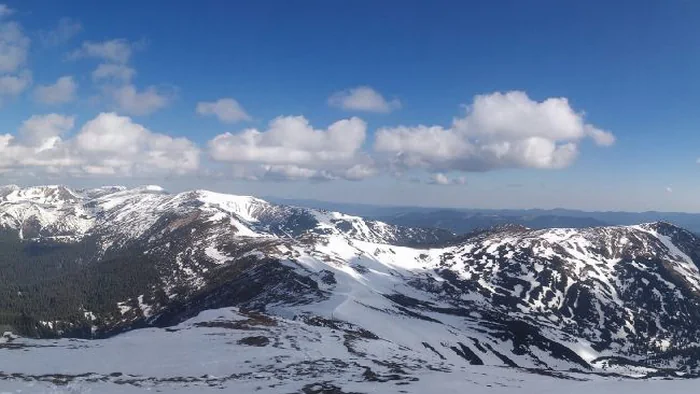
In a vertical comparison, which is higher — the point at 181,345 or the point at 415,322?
the point at 181,345

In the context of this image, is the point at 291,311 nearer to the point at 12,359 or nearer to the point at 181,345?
the point at 181,345

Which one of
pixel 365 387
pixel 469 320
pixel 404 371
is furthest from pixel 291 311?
pixel 365 387

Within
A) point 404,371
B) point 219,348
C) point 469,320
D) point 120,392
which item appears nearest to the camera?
point 120,392

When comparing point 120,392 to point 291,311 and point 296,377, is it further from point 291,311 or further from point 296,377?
point 291,311

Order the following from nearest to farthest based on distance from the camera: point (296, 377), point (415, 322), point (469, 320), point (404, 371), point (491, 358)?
point (296, 377) < point (404, 371) < point (491, 358) < point (415, 322) < point (469, 320)

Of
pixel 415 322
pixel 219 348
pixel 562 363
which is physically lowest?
pixel 562 363

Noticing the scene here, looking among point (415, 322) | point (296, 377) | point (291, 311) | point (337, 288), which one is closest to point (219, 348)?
point (296, 377)

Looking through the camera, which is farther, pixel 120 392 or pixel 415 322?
pixel 415 322
